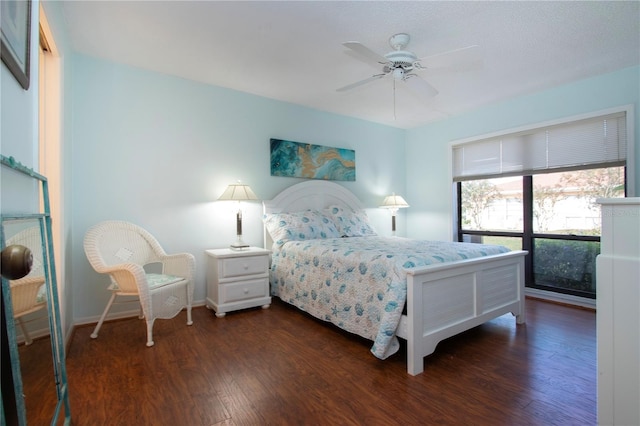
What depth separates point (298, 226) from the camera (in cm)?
357

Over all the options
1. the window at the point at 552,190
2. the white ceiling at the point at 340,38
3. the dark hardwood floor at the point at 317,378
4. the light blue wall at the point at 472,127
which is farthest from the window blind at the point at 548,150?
the dark hardwood floor at the point at 317,378

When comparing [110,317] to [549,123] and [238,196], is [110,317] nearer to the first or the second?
[238,196]

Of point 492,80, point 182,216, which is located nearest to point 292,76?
point 182,216

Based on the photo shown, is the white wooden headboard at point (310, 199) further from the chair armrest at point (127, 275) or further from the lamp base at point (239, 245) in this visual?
the chair armrest at point (127, 275)

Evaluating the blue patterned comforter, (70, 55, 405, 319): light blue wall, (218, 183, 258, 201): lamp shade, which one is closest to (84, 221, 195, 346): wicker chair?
(70, 55, 405, 319): light blue wall

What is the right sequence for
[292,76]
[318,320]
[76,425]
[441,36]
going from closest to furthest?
[76,425] < [441,36] < [318,320] < [292,76]

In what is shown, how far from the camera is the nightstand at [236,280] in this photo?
3.01 meters

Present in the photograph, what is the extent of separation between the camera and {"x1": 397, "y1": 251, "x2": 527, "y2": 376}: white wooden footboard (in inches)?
77.5

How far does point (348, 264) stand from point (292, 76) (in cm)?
199

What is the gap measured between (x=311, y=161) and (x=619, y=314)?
3.53 m

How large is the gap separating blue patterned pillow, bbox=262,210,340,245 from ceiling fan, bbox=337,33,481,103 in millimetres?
1555

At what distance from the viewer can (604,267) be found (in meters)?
0.92

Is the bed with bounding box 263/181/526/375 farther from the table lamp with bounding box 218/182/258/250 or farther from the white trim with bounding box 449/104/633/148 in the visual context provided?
the white trim with bounding box 449/104/633/148

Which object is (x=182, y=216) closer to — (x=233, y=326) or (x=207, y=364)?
(x=233, y=326)
